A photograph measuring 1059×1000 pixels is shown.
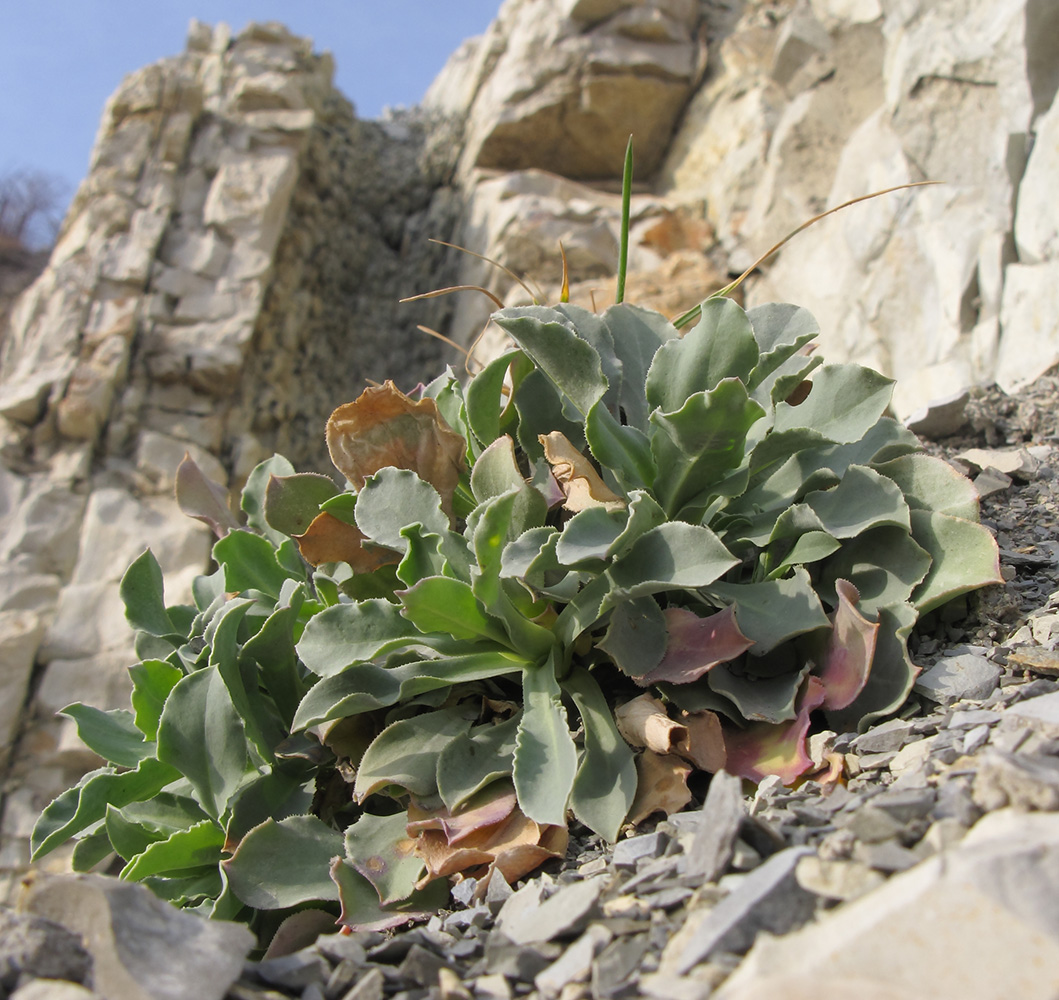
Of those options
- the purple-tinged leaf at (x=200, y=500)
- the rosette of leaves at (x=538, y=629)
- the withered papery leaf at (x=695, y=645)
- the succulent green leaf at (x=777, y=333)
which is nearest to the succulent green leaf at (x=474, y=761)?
the rosette of leaves at (x=538, y=629)

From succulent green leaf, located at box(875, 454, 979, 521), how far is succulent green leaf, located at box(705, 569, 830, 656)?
10.9 inches

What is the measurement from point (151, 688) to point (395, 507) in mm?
527

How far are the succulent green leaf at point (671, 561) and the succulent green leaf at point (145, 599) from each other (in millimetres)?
930

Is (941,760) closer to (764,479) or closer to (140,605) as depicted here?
(764,479)

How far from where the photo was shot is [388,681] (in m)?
1.23

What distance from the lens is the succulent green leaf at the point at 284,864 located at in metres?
1.12

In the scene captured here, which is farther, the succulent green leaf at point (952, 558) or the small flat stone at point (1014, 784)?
the succulent green leaf at point (952, 558)

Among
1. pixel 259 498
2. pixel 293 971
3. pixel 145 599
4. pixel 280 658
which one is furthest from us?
pixel 259 498

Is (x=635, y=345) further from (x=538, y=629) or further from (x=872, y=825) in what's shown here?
(x=872, y=825)

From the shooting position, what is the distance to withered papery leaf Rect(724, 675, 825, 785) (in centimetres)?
106

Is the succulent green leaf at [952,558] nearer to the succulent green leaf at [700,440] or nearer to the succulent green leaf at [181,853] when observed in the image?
the succulent green leaf at [700,440]

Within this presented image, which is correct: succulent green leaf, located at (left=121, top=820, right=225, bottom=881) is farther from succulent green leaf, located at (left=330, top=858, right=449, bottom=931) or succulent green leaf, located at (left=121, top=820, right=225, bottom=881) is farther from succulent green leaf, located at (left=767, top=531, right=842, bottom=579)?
succulent green leaf, located at (left=767, top=531, right=842, bottom=579)

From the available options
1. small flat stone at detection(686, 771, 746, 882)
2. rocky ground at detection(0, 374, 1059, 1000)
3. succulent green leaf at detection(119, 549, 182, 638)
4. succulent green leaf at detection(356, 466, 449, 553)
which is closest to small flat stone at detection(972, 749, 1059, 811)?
rocky ground at detection(0, 374, 1059, 1000)

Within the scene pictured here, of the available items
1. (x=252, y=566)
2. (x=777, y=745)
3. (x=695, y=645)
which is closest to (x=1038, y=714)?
(x=777, y=745)
